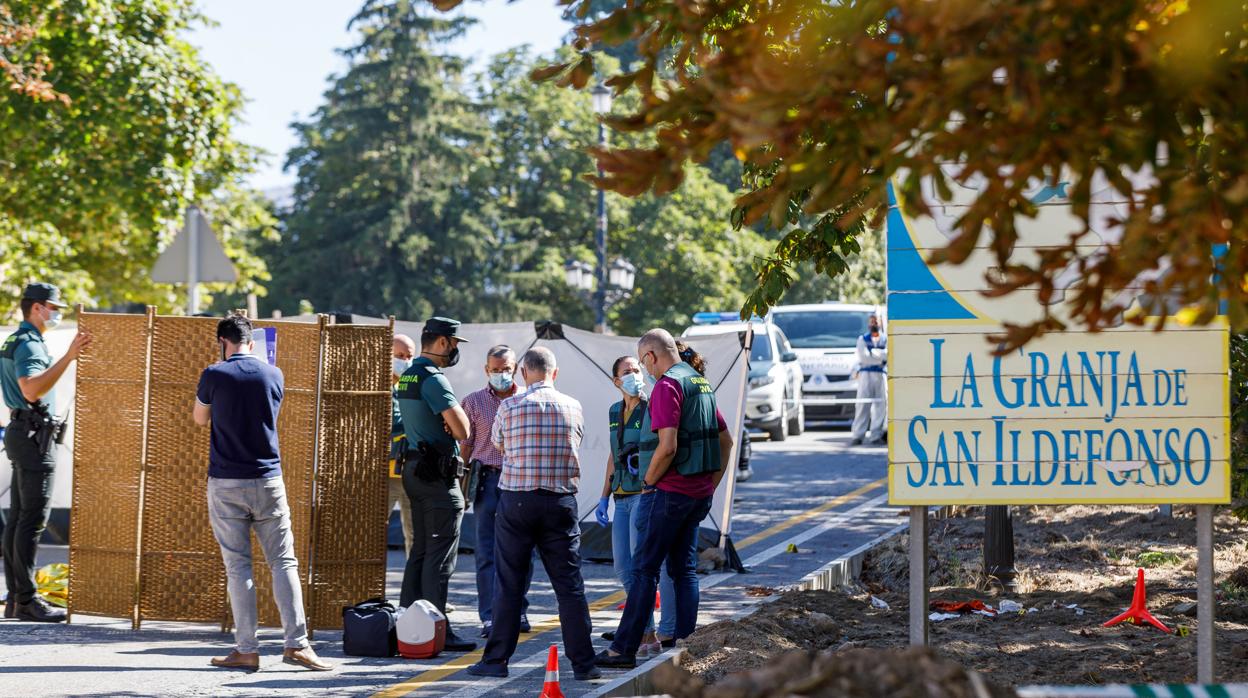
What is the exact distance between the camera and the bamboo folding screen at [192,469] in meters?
9.52

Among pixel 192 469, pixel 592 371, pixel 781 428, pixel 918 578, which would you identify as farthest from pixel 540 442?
pixel 781 428

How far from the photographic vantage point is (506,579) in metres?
8.14

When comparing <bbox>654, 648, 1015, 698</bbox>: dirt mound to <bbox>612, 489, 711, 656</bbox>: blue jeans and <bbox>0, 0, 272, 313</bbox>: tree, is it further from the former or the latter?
<bbox>0, 0, 272, 313</bbox>: tree

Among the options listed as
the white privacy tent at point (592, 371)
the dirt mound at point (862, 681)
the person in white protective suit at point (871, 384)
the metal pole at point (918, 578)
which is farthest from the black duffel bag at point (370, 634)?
the person in white protective suit at point (871, 384)

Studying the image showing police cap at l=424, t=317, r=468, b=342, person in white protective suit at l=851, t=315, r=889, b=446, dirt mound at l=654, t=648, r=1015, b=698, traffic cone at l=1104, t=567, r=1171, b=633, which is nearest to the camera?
dirt mound at l=654, t=648, r=1015, b=698

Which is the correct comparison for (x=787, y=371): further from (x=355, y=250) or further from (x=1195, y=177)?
(x=355, y=250)

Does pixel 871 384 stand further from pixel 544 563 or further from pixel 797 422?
pixel 544 563

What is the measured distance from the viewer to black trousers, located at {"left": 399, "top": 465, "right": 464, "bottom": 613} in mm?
9281

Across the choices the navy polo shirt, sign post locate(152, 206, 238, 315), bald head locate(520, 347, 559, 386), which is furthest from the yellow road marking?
sign post locate(152, 206, 238, 315)

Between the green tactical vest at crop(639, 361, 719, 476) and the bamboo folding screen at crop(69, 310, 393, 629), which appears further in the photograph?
the bamboo folding screen at crop(69, 310, 393, 629)

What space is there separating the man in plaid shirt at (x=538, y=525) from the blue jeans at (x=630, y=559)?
0.60 m

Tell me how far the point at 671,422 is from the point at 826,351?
1836 centimetres

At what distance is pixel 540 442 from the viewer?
809cm

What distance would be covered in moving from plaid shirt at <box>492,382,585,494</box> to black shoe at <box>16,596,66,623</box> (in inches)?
138
